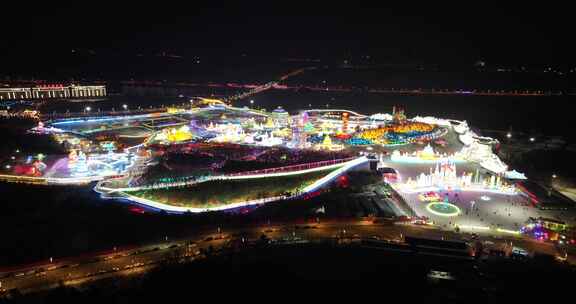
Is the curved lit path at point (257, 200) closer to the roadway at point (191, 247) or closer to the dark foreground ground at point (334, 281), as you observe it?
the roadway at point (191, 247)

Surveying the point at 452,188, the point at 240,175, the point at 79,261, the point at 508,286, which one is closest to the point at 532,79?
the point at 452,188

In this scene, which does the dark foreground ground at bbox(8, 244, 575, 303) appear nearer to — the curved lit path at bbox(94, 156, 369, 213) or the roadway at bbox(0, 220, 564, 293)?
the roadway at bbox(0, 220, 564, 293)

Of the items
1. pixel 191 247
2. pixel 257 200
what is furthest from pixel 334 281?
pixel 257 200

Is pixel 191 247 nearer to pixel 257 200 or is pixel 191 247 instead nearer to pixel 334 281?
pixel 257 200

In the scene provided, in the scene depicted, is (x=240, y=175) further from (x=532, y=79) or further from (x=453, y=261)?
(x=532, y=79)

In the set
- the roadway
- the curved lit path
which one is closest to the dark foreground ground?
the roadway

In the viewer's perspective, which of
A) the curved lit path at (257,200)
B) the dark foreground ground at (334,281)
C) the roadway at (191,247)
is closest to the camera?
the dark foreground ground at (334,281)

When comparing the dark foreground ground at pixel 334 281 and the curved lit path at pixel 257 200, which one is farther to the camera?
the curved lit path at pixel 257 200

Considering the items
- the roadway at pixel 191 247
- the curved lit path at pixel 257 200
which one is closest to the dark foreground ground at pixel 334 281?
the roadway at pixel 191 247
